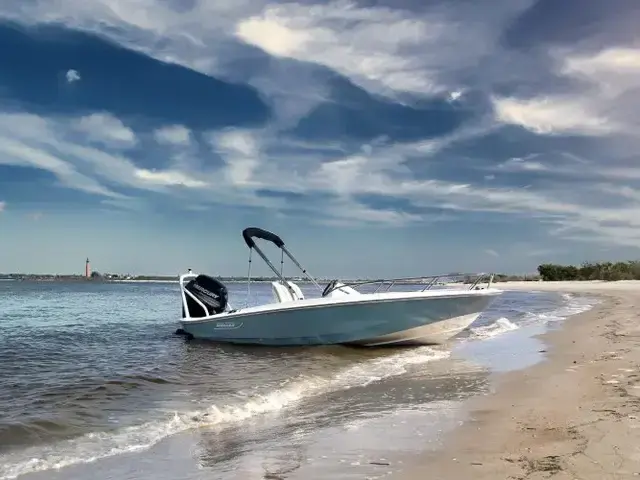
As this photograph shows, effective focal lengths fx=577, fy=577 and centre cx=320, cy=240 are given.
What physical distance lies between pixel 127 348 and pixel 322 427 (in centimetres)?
1001

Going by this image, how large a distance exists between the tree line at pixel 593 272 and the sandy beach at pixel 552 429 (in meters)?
53.6

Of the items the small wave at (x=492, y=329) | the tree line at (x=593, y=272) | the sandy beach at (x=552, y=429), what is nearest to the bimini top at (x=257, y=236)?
the small wave at (x=492, y=329)

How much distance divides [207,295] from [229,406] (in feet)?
30.1

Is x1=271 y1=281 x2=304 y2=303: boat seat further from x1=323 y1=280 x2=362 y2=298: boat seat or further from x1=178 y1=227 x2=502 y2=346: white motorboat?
x1=323 y1=280 x2=362 y2=298: boat seat

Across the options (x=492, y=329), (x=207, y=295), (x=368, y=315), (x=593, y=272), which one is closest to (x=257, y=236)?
(x=207, y=295)

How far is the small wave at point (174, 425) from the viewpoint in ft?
18.5

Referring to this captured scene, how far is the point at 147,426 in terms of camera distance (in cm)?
697

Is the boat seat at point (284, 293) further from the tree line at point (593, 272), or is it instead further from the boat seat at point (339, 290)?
the tree line at point (593, 272)

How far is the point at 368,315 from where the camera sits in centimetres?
1362

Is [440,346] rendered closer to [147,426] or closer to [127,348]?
[127,348]

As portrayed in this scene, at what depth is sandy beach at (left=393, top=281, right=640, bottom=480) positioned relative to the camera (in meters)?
4.20

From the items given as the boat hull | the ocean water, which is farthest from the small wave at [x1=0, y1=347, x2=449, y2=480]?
the boat hull

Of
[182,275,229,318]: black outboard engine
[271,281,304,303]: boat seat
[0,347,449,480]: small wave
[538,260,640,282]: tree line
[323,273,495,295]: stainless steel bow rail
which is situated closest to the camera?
[0,347,449,480]: small wave

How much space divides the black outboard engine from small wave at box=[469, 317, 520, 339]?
290 inches
